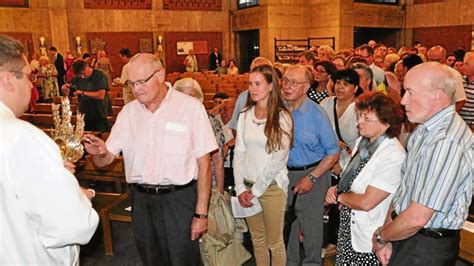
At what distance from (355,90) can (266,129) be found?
1223mm

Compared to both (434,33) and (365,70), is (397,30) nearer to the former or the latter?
(434,33)

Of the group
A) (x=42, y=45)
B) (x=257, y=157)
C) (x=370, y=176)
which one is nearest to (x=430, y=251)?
(x=370, y=176)

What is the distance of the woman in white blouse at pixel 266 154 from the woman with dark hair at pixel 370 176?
497 millimetres

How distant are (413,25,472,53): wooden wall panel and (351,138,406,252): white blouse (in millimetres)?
14023

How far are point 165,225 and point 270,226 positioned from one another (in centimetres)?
77

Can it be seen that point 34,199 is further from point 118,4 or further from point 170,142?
point 118,4

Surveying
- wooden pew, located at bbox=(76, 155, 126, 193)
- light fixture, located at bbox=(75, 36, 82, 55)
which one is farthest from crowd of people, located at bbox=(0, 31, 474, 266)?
light fixture, located at bbox=(75, 36, 82, 55)

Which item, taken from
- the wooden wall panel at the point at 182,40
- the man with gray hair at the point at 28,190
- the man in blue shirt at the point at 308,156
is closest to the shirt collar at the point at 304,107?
the man in blue shirt at the point at 308,156

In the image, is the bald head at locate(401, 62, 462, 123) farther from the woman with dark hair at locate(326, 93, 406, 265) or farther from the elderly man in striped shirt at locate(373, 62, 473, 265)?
the woman with dark hair at locate(326, 93, 406, 265)

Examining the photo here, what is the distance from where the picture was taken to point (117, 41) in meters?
16.2

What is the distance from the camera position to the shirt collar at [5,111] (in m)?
1.37

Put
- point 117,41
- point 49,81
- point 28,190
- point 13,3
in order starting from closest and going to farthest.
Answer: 1. point 28,190
2. point 49,81
3. point 13,3
4. point 117,41

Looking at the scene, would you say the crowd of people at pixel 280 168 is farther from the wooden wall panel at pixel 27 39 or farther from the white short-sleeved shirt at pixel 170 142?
the wooden wall panel at pixel 27 39

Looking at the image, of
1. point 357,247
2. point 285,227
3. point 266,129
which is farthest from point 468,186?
point 285,227
